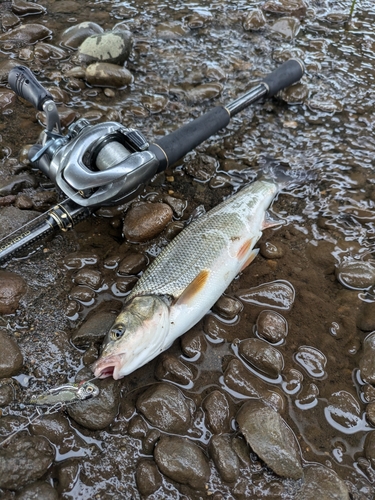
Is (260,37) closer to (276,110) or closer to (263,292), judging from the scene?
(276,110)

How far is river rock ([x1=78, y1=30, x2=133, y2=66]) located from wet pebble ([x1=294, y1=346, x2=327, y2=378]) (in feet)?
16.3

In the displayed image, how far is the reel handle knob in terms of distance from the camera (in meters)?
3.78

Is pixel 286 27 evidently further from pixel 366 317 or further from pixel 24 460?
pixel 24 460

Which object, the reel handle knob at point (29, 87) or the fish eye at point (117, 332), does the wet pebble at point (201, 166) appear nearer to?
the reel handle knob at point (29, 87)

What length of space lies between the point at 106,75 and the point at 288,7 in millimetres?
3995

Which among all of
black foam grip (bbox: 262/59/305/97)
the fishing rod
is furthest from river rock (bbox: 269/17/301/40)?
the fishing rod

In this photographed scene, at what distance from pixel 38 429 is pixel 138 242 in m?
1.93

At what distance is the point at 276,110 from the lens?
584 centimetres

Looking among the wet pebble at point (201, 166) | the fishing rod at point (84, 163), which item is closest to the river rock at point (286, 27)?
the wet pebble at point (201, 166)

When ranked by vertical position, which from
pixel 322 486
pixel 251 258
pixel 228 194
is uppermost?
pixel 228 194

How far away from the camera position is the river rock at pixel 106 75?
5828 millimetres

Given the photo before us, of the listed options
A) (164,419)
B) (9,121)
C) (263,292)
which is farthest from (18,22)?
(164,419)

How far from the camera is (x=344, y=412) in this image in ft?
10.6

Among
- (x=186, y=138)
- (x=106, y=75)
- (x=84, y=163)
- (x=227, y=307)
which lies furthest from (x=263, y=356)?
(x=106, y=75)
